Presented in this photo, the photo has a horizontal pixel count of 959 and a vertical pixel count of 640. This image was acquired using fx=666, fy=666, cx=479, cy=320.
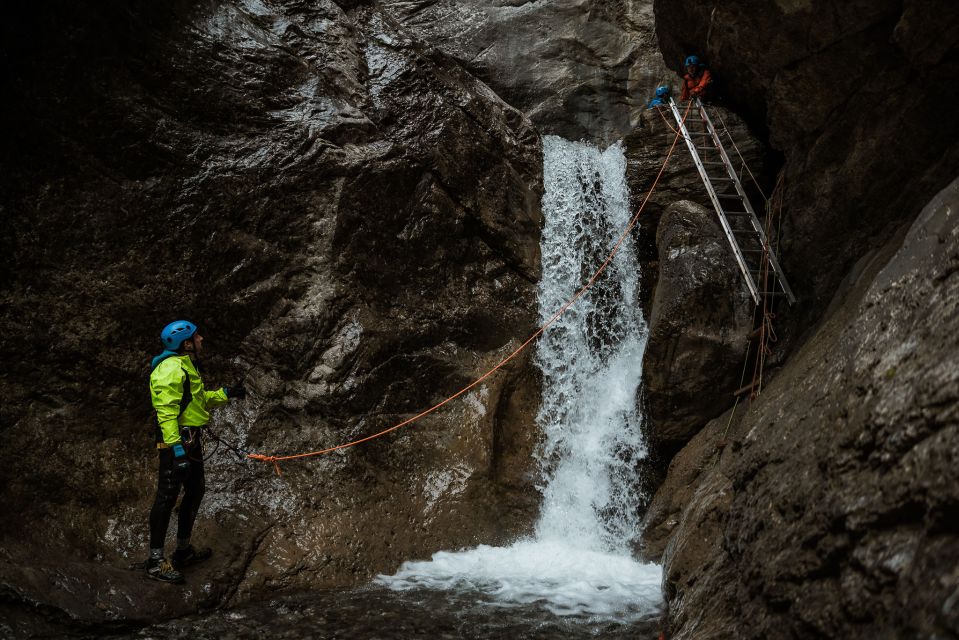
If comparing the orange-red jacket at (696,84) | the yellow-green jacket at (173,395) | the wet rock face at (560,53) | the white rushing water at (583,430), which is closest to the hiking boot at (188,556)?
the yellow-green jacket at (173,395)

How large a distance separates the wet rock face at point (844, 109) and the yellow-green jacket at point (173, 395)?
5.64 metres

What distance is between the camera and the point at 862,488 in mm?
2609

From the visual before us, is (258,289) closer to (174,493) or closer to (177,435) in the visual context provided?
(177,435)

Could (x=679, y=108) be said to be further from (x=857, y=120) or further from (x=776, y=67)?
(x=857, y=120)

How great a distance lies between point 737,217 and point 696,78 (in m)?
1.84

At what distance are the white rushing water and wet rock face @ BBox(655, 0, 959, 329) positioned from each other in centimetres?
242

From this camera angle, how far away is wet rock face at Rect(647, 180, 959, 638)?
2.16 metres

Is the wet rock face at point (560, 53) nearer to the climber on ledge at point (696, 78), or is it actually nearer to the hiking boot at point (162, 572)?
the climber on ledge at point (696, 78)

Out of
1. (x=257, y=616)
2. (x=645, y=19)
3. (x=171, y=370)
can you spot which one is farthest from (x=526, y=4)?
(x=257, y=616)

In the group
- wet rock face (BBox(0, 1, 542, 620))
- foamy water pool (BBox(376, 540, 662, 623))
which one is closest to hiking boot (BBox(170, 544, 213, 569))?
wet rock face (BBox(0, 1, 542, 620))

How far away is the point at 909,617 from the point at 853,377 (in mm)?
1415

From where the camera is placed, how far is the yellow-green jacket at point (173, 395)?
5.19m

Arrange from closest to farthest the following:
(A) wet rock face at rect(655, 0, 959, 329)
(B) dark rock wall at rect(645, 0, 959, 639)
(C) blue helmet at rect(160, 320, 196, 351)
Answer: (B) dark rock wall at rect(645, 0, 959, 639) → (A) wet rock face at rect(655, 0, 959, 329) → (C) blue helmet at rect(160, 320, 196, 351)

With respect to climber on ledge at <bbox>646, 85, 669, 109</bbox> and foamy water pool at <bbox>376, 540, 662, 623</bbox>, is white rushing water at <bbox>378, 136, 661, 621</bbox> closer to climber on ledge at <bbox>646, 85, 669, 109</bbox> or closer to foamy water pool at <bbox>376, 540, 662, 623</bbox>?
foamy water pool at <bbox>376, 540, 662, 623</bbox>
